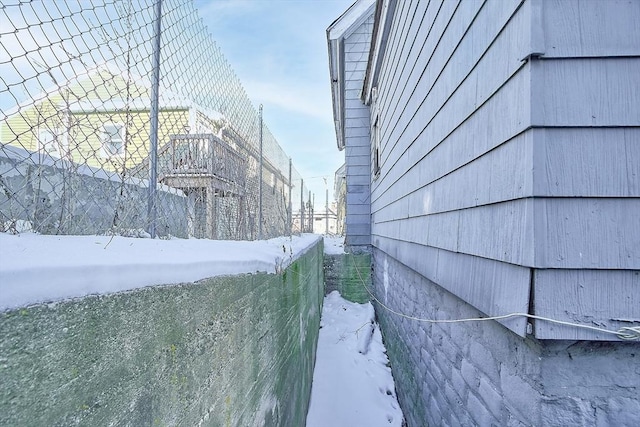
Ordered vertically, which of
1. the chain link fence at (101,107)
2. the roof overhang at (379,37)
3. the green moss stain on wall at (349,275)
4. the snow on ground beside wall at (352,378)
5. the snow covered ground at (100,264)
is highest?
the roof overhang at (379,37)

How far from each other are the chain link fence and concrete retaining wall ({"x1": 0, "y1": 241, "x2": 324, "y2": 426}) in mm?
646

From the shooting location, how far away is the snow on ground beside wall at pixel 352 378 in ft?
12.0

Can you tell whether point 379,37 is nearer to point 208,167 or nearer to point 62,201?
Result: point 208,167

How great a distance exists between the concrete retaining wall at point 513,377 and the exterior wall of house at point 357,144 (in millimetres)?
5018

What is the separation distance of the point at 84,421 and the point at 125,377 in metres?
0.12

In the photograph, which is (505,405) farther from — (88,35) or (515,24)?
(88,35)

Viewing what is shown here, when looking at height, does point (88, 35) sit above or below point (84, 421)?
above

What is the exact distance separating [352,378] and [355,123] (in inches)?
232

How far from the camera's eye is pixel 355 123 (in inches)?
324

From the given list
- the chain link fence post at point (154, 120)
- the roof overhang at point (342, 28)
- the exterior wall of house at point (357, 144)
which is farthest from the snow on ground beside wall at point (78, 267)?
the roof overhang at point (342, 28)

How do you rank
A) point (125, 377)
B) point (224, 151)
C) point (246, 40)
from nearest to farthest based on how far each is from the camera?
point (125, 377)
point (224, 151)
point (246, 40)

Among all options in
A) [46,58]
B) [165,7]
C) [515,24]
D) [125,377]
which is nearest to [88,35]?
[46,58]

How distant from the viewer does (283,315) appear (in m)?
2.62

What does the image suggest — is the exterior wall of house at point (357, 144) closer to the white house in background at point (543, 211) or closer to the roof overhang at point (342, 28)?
the roof overhang at point (342, 28)
